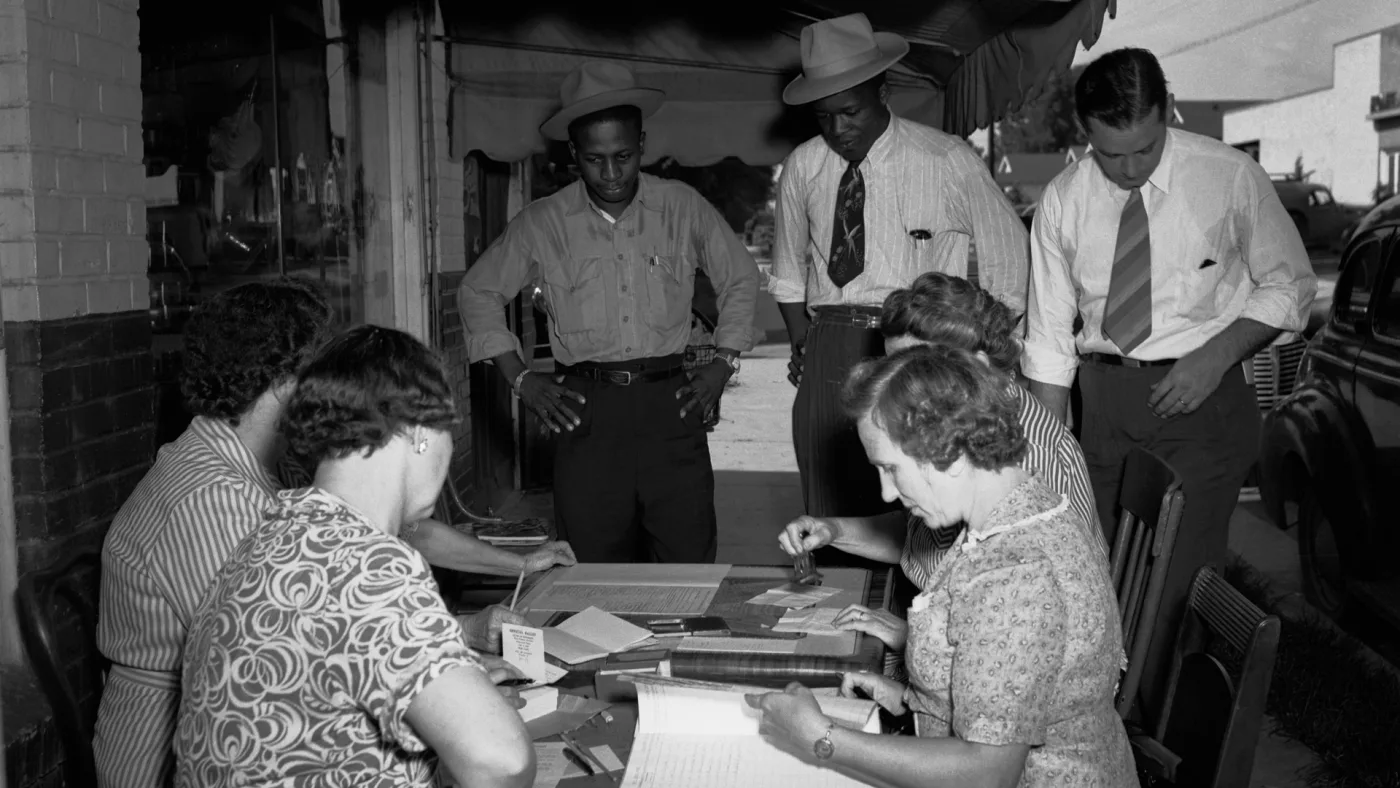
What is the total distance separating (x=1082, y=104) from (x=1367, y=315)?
8.32 ft

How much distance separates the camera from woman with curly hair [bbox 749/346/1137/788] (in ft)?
6.38

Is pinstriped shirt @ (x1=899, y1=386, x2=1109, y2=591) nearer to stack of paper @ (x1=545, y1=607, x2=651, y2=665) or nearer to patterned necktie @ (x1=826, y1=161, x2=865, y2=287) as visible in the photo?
stack of paper @ (x1=545, y1=607, x2=651, y2=665)

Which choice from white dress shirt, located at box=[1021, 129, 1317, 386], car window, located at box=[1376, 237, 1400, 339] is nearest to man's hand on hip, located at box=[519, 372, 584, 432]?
white dress shirt, located at box=[1021, 129, 1317, 386]

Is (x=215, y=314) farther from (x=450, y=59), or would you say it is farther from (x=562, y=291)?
(x=450, y=59)

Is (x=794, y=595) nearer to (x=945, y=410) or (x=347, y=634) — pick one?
(x=945, y=410)

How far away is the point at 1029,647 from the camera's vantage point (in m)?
1.93

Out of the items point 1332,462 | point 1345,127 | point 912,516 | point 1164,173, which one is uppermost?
point 1345,127

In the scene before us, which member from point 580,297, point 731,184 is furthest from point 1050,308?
point 731,184

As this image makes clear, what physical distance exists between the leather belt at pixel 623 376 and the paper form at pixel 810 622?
1.80m

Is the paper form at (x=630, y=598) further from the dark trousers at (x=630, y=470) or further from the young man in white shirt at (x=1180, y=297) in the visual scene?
the young man in white shirt at (x=1180, y=297)

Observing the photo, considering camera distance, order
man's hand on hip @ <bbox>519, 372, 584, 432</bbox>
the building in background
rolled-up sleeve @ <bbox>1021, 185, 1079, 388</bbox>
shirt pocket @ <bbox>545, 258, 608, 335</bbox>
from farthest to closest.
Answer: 1. the building in background
2. shirt pocket @ <bbox>545, 258, 608, 335</bbox>
3. man's hand on hip @ <bbox>519, 372, 584, 432</bbox>
4. rolled-up sleeve @ <bbox>1021, 185, 1079, 388</bbox>

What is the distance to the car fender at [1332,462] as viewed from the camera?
5.42 metres

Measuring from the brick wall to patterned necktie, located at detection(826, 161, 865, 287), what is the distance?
2.14 metres

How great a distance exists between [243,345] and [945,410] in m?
1.44
